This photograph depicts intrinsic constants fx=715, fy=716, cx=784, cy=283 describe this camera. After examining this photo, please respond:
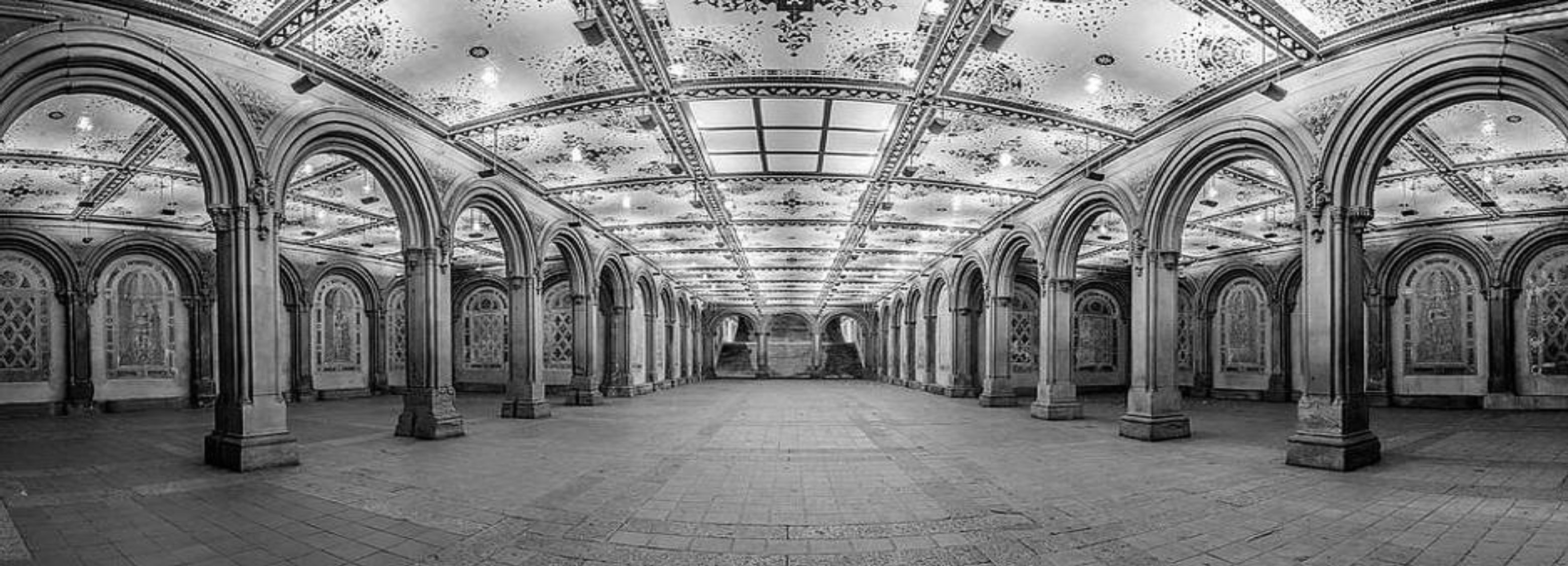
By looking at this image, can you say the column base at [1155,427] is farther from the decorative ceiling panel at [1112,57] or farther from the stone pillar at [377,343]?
the stone pillar at [377,343]

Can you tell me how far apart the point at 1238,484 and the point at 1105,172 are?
20.2 ft

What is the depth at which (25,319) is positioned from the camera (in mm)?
15852

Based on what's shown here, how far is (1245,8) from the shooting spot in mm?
6566

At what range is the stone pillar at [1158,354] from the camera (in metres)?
10.9

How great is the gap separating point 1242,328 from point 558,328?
21973 millimetres

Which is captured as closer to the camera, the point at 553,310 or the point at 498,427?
the point at 498,427

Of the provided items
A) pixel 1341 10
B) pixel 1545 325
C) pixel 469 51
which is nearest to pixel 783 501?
pixel 469 51

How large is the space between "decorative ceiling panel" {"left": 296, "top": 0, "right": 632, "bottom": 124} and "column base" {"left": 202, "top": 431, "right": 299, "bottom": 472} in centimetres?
427

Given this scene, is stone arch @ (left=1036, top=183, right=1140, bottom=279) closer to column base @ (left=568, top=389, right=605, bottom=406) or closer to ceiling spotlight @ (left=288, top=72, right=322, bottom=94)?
column base @ (left=568, top=389, right=605, bottom=406)

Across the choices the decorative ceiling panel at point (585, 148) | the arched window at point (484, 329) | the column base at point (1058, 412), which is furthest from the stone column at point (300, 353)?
the column base at point (1058, 412)

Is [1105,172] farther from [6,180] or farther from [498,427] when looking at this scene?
[6,180]

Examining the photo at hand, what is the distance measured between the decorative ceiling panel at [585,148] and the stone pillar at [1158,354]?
780cm

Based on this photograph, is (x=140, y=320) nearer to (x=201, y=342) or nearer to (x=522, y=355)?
(x=201, y=342)

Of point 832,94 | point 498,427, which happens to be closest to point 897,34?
point 832,94
